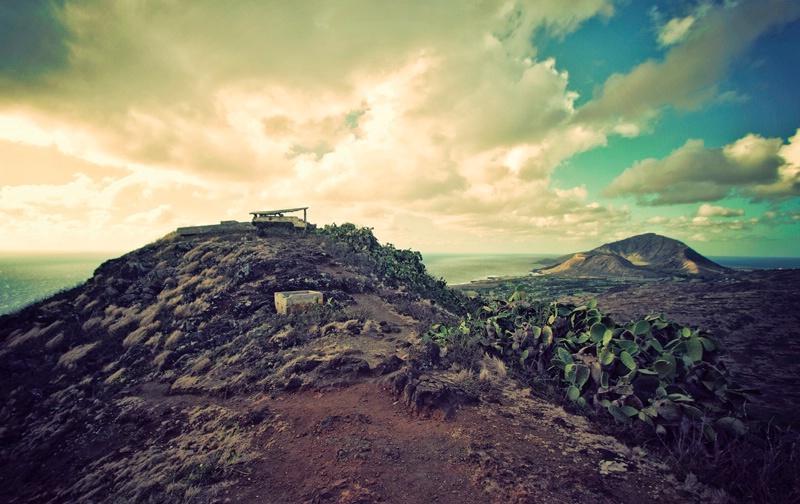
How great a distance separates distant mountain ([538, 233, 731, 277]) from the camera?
75750mm

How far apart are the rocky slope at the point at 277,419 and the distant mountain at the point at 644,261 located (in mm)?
84875

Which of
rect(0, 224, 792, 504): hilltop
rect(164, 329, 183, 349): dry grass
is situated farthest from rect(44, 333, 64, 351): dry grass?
rect(164, 329, 183, 349): dry grass

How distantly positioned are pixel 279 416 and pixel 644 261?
4716 inches

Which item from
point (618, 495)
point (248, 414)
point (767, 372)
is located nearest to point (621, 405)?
point (618, 495)

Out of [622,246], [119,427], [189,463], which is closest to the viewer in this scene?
[189,463]

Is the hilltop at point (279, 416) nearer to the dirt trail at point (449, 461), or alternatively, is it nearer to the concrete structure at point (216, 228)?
the dirt trail at point (449, 461)

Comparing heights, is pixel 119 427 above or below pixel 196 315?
below

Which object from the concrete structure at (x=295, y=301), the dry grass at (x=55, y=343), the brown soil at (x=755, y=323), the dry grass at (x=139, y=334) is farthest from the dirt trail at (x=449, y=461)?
the dry grass at (x=55, y=343)

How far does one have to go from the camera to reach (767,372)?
14945 mm

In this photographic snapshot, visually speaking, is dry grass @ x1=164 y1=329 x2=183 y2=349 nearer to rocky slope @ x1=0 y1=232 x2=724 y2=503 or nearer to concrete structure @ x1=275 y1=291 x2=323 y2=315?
rocky slope @ x1=0 y1=232 x2=724 y2=503

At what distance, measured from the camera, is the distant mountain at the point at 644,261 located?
249ft

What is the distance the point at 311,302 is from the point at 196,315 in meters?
5.42

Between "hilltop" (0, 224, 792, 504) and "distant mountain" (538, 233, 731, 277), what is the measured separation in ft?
277

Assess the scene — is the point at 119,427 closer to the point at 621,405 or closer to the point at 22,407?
the point at 22,407
